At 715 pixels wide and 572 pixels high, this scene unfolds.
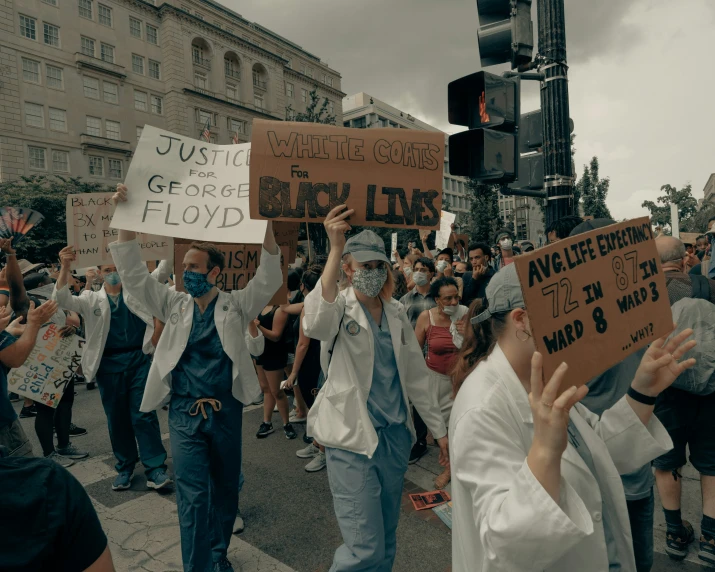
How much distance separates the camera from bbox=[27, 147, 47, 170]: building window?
3622 centimetres

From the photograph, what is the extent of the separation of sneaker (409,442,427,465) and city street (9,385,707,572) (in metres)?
0.08

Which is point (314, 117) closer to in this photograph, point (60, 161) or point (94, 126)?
point (60, 161)

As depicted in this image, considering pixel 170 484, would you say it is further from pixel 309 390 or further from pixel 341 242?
pixel 341 242

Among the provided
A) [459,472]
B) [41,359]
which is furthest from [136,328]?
[459,472]

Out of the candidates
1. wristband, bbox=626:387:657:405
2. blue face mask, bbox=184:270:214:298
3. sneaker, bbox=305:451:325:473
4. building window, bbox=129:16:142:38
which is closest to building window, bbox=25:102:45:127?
building window, bbox=129:16:142:38

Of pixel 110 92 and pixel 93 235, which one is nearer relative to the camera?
pixel 93 235

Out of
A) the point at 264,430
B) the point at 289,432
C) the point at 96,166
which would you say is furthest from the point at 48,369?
the point at 96,166

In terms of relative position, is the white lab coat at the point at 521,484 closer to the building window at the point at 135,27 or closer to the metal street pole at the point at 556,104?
the metal street pole at the point at 556,104

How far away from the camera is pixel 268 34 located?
57844mm

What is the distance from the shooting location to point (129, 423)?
4.68 meters

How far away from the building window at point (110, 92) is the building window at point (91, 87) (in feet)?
2.03

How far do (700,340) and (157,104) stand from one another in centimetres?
5064

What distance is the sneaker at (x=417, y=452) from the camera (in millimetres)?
4934

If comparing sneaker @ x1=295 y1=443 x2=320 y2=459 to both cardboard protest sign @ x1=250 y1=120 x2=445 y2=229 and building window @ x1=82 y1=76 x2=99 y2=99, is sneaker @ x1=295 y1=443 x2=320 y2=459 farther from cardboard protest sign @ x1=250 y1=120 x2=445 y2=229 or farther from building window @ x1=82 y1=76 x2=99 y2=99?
building window @ x1=82 y1=76 x2=99 y2=99
